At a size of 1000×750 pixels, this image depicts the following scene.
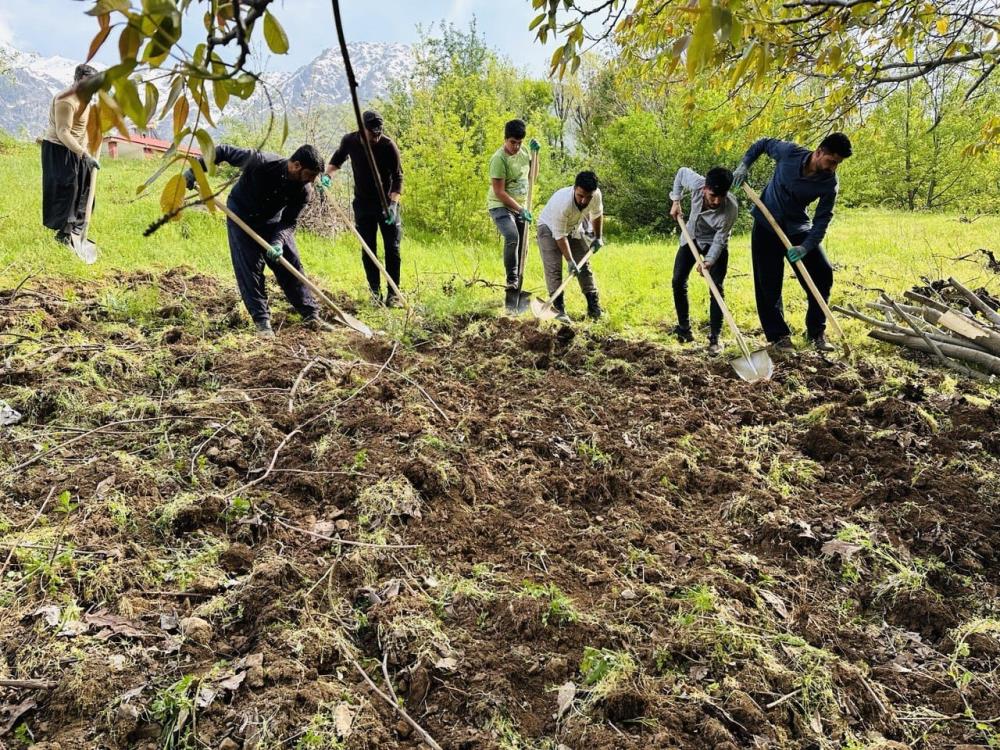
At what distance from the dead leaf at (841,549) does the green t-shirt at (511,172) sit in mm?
3945

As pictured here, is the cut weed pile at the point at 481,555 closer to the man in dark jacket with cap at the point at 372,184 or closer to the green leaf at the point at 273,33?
the man in dark jacket with cap at the point at 372,184

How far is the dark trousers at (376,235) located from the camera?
17.2 ft

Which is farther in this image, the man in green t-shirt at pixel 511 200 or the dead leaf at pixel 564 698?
the man in green t-shirt at pixel 511 200

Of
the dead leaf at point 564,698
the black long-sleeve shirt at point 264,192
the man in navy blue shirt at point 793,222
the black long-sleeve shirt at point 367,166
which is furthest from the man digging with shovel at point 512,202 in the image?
the dead leaf at point 564,698

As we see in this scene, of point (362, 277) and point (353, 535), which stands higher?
point (362, 277)

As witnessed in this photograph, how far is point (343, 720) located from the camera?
176 cm

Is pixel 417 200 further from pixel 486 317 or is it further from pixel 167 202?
pixel 167 202

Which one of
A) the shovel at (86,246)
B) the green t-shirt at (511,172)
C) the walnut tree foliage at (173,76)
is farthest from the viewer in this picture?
the shovel at (86,246)

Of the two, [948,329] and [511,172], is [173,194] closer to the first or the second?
[511,172]

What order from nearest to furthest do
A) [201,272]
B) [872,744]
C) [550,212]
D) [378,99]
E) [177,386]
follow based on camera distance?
[872,744]
[177,386]
[550,212]
[201,272]
[378,99]

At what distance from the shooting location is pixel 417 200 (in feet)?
35.1

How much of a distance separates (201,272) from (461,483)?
4.59m

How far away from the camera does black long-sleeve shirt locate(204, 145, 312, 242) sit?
4.23m

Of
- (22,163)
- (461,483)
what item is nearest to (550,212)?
(461,483)
